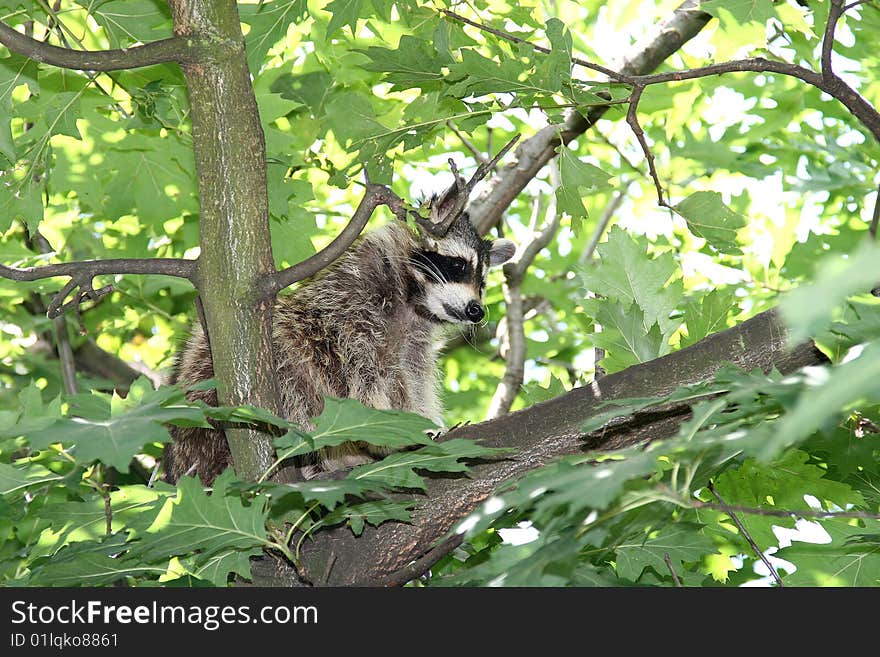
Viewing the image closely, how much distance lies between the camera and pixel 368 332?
444cm

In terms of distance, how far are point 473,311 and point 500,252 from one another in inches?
26.2

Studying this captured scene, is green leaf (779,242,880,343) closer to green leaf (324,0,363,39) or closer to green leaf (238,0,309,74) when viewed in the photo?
green leaf (324,0,363,39)

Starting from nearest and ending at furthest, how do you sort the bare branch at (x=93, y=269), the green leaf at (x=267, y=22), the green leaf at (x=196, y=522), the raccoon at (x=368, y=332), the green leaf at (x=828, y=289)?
the green leaf at (x=828, y=289) < the green leaf at (x=196, y=522) < the bare branch at (x=93, y=269) < the green leaf at (x=267, y=22) < the raccoon at (x=368, y=332)

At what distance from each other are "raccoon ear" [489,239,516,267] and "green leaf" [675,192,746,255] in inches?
63.5

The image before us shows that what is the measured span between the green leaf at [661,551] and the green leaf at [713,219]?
3.78ft

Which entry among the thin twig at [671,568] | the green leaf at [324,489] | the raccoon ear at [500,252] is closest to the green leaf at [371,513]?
the green leaf at [324,489]

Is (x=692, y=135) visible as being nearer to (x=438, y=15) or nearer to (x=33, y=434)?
(x=438, y=15)

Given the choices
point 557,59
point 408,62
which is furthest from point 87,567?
point 557,59

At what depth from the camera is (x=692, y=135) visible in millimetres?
5590

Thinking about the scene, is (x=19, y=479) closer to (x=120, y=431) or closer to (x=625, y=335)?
(x=120, y=431)

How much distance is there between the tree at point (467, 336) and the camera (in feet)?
6.73

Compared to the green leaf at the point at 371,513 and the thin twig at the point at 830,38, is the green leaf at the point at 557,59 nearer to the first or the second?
the thin twig at the point at 830,38

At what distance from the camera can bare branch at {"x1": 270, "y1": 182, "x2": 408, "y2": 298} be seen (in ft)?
8.75

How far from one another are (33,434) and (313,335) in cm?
228
